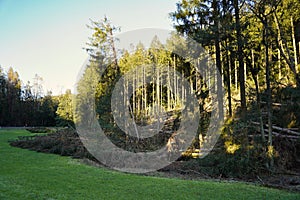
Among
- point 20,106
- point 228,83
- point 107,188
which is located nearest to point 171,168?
point 107,188

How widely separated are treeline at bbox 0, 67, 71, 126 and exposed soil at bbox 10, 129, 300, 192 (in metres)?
23.4

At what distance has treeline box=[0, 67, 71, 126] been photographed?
37.2 metres

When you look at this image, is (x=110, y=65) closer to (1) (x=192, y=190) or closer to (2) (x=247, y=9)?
(2) (x=247, y=9)

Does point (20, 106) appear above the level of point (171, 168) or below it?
above

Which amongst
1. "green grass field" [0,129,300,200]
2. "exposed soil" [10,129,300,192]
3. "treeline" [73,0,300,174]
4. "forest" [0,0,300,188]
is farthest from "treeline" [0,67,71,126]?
"green grass field" [0,129,300,200]

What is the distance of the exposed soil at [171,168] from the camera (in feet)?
19.5

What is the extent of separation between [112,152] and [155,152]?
1.58 metres

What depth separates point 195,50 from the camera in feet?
37.6

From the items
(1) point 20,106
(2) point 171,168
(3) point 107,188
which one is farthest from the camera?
(1) point 20,106

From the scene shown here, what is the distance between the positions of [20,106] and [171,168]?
36538 millimetres

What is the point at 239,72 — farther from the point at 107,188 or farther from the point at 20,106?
the point at 20,106

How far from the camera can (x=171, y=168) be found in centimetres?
808

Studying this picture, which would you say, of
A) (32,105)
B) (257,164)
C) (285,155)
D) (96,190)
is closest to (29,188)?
(96,190)

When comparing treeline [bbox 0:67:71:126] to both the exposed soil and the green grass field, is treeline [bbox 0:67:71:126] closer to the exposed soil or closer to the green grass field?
the exposed soil
